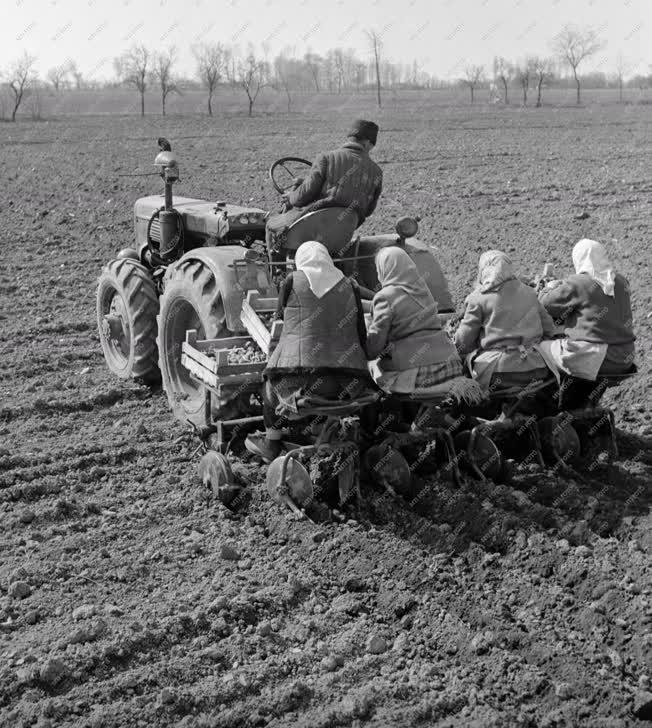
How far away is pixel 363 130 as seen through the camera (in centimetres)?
648

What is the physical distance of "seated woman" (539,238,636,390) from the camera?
21.0 feet

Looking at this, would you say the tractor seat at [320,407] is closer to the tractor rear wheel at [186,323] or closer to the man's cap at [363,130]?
the tractor rear wheel at [186,323]

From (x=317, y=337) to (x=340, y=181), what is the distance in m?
1.26

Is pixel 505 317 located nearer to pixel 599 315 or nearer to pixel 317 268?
pixel 599 315

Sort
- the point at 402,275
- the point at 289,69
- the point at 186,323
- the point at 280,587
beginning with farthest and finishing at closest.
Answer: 1. the point at 289,69
2. the point at 186,323
3. the point at 402,275
4. the point at 280,587

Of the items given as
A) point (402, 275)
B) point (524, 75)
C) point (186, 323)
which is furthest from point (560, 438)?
point (524, 75)

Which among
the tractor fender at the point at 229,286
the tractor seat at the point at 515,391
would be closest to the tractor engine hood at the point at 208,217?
the tractor fender at the point at 229,286

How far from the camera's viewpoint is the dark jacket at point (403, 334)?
19.2 feet

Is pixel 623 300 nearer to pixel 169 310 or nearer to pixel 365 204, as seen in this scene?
pixel 365 204

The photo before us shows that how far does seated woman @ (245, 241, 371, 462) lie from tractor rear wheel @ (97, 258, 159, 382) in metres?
2.26

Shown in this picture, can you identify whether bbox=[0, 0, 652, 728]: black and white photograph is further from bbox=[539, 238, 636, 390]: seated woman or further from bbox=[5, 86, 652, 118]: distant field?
bbox=[5, 86, 652, 118]: distant field

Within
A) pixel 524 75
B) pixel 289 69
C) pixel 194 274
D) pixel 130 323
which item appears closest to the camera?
pixel 194 274

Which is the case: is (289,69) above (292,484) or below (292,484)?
above

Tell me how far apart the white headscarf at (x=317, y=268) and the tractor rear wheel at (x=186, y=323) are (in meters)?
0.95
